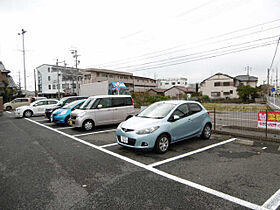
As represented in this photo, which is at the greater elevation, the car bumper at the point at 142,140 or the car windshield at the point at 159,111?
the car windshield at the point at 159,111

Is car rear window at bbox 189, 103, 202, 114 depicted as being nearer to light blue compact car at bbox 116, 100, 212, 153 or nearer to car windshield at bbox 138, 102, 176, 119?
light blue compact car at bbox 116, 100, 212, 153

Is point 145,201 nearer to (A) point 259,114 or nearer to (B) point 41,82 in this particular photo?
(A) point 259,114

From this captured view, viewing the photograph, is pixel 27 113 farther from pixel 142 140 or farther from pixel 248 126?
pixel 248 126

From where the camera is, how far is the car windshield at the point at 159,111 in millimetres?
5913

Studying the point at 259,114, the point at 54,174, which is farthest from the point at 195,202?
the point at 259,114

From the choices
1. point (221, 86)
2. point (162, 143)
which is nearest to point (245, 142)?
point (162, 143)

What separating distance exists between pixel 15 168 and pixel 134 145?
3.04 meters

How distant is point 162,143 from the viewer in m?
5.41

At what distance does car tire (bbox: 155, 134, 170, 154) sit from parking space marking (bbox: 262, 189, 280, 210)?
2775 millimetres

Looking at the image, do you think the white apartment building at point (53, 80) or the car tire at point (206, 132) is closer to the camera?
the car tire at point (206, 132)

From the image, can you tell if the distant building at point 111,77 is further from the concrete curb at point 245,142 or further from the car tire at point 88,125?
the concrete curb at point 245,142

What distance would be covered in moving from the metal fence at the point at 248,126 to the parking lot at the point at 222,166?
0.63 m

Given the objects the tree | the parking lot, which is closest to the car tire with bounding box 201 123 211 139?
the parking lot

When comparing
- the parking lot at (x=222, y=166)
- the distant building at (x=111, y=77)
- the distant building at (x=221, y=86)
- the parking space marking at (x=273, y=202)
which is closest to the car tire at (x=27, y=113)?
the parking lot at (x=222, y=166)
